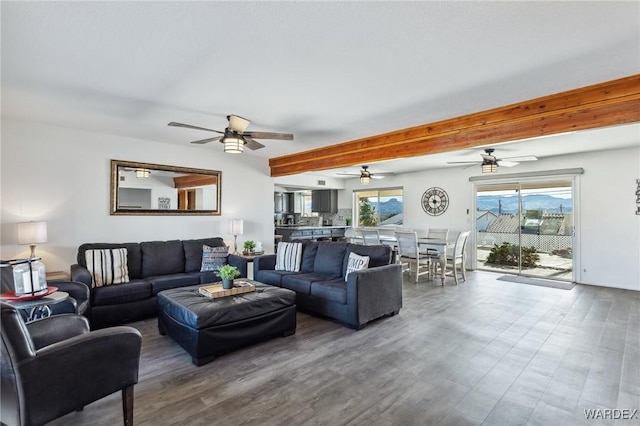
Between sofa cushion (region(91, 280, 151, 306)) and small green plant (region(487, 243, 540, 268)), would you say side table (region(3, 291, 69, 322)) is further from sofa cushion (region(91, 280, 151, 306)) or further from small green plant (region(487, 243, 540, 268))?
small green plant (region(487, 243, 540, 268))

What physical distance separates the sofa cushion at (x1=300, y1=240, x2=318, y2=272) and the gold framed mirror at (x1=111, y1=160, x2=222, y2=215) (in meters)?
1.95

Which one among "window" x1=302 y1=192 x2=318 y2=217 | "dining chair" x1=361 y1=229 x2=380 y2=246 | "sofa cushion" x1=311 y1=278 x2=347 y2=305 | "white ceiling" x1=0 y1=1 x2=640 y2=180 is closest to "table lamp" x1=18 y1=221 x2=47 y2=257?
"white ceiling" x1=0 y1=1 x2=640 y2=180

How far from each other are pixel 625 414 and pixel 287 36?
11.2 feet

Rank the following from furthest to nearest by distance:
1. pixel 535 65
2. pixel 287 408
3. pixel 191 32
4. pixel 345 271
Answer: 1. pixel 345 271
2. pixel 535 65
3. pixel 287 408
4. pixel 191 32

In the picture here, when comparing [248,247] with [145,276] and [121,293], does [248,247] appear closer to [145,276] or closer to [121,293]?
[145,276]

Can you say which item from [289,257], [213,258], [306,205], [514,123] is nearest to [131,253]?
[213,258]

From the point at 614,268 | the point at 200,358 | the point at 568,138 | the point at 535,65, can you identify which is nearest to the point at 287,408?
the point at 200,358

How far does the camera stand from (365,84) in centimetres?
282

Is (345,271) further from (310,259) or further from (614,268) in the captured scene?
(614,268)

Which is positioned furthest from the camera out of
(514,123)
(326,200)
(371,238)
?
(326,200)

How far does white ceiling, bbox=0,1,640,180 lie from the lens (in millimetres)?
1813

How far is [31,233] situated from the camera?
350 cm

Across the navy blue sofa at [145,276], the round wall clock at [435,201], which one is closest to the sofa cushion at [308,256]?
the navy blue sofa at [145,276]

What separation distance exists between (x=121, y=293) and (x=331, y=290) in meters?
2.56
